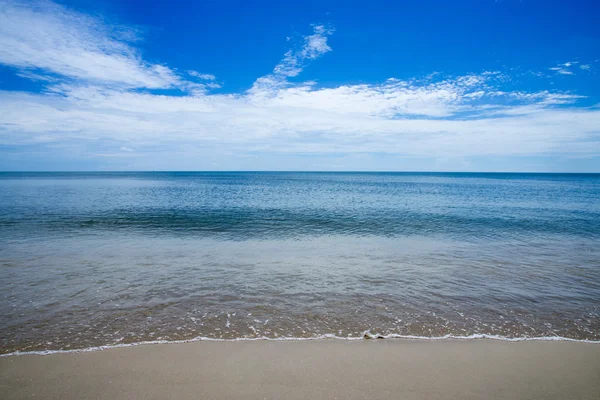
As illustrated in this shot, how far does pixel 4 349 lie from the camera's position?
7.39 meters

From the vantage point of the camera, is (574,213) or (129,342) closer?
(129,342)

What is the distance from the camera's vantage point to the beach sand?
5.86 meters

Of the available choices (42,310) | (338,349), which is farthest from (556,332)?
(42,310)

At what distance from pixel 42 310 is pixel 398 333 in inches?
428

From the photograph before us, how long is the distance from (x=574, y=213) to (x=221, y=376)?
44.9 metres

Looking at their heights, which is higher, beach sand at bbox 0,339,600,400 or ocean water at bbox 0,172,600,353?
beach sand at bbox 0,339,600,400

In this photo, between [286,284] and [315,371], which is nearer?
[315,371]

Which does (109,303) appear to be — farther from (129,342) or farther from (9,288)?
(9,288)

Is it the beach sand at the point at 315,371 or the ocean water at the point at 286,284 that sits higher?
the beach sand at the point at 315,371

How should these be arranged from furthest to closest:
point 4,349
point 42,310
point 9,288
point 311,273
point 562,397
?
point 311,273 < point 9,288 < point 42,310 < point 4,349 < point 562,397

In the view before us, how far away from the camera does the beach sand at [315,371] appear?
19.2ft

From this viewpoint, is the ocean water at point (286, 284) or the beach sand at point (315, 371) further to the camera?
the ocean water at point (286, 284)

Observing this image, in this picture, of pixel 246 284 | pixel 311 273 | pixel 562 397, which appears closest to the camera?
pixel 562 397

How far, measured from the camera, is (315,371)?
6527mm
